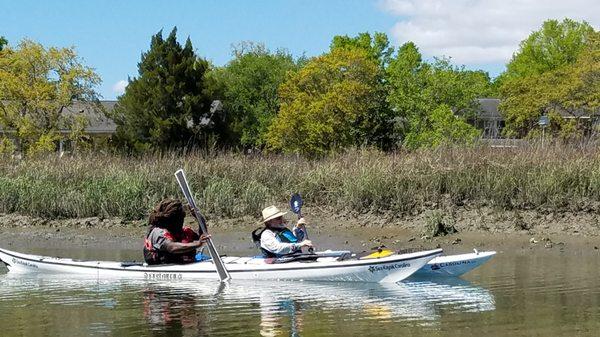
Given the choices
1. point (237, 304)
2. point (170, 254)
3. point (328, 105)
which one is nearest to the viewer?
point (237, 304)

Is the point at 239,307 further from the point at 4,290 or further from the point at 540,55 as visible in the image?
the point at 540,55

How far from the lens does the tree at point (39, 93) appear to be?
4844 cm

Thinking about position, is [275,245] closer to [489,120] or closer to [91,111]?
[489,120]

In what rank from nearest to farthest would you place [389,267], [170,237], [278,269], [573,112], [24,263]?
[389,267] < [278,269] < [170,237] < [24,263] < [573,112]

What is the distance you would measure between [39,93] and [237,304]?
37.5 metres

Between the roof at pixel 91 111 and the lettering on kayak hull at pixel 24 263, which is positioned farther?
the roof at pixel 91 111

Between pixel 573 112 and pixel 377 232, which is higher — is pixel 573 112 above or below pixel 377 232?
above

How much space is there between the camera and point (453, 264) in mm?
15523

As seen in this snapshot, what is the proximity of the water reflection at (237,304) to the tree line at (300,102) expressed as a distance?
22.7 m

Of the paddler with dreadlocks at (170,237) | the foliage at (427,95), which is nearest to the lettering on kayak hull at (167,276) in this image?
the paddler with dreadlocks at (170,237)

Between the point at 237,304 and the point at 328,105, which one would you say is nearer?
the point at 237,304

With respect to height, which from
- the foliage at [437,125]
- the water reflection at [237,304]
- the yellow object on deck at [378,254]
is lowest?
the water reflection at [237,304]

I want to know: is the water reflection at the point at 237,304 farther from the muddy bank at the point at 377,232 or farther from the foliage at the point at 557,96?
the foliage at the point at 557,96

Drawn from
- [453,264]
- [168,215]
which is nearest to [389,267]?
[453,264]
